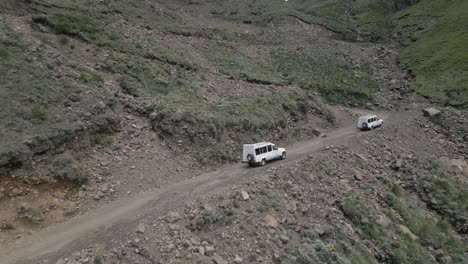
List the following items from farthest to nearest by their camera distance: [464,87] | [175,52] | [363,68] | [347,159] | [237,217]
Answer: [363,68] < [464,87] < [175,52] < [347,159] < [237,217]

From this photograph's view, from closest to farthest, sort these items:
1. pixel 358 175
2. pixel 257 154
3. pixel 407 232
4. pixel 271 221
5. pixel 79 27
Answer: pixel 271 221 → pixel 407 232 → pixel 257 154 → pixel 358 175 → pixel 79 27

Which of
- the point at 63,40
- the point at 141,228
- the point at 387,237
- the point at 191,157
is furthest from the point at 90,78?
the point at 387,237

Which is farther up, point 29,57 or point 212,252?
point 29,57

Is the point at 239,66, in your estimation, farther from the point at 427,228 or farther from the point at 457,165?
the point at 427,228

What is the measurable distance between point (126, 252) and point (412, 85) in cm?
5480

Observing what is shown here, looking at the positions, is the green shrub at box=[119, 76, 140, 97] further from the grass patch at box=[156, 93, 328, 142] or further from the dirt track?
the dirt track

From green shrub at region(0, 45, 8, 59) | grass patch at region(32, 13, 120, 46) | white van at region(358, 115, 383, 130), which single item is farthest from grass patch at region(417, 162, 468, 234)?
green shrub at region(0, 45, 8, 59)

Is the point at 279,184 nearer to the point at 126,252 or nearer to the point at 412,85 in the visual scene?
the point at 126,252

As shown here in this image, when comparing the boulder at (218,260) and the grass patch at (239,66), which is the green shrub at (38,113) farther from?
the grass patch at (239,66)

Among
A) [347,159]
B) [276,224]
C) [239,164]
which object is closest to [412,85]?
[347,159]

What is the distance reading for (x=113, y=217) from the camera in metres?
17.3

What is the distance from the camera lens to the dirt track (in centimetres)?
1466

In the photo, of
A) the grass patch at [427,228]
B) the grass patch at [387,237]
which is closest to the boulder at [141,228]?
the grass patch at [387,237]

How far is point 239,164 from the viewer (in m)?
26.3
